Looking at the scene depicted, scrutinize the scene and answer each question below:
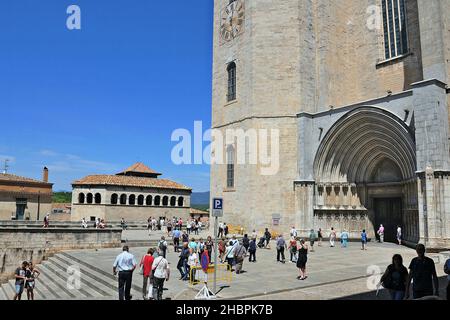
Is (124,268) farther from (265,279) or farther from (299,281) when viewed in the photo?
(299,281)

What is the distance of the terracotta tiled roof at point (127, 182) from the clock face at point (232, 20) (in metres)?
19.9

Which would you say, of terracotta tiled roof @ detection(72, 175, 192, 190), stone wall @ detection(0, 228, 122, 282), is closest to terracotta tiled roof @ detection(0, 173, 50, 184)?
terracotta tiled roof @ detection(72, 175, 192, 190)

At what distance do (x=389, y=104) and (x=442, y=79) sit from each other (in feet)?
9.41

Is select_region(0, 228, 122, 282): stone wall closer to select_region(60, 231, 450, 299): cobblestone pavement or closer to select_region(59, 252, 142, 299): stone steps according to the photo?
select_region(60, 231, 450, 299): cobblestone pavement

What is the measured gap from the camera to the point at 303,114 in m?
23.7

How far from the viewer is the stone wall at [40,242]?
67.5ft

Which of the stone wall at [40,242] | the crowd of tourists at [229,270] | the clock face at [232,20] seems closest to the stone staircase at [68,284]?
the crowd of tourists at [229,270]

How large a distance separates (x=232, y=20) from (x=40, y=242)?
2067 cm

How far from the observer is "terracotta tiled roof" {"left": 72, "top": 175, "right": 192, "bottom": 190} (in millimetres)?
39125

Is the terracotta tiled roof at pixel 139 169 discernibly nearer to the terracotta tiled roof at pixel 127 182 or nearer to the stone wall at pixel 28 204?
the terracotta tiled roof at pixel 127 182

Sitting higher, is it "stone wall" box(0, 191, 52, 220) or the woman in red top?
"stone wall" box(0, 191, 52, 220)

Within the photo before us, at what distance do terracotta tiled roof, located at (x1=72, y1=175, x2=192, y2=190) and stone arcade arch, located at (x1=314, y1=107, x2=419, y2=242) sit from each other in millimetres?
23559

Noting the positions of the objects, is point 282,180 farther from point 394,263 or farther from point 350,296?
point 394,263
